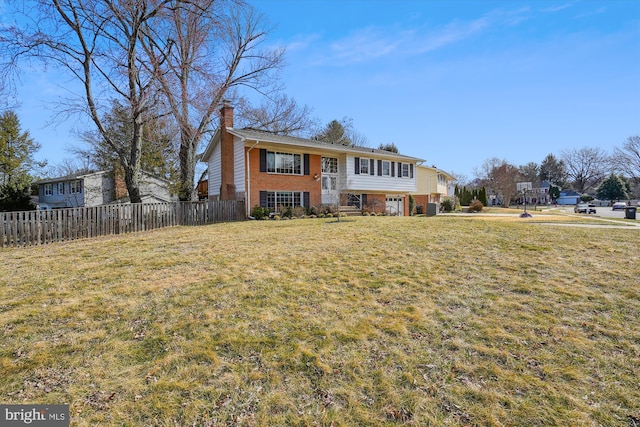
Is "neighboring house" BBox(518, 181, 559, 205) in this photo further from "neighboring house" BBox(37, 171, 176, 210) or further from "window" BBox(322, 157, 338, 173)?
"neighboring house" BBox(37, 171, 176, 210)

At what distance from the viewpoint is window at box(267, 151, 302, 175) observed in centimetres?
1889

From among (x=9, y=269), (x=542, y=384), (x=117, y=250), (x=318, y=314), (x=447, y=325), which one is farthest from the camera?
(x=117, y=250)

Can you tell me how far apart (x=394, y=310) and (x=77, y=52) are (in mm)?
18225

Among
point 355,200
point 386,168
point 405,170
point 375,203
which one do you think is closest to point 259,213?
point 355,200

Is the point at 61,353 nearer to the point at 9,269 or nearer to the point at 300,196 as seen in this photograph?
the point at 9,269

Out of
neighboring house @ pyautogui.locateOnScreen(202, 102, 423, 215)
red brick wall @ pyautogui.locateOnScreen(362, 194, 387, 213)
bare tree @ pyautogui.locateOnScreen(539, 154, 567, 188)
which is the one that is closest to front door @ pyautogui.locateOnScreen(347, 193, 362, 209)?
neighboring house @ pyautogui.locateOnScreen(202, 102, 423, 215)

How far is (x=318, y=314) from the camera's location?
4.55m

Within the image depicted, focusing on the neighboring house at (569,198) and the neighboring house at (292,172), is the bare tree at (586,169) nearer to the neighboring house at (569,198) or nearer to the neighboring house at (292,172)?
the neighboring house at (569,198)

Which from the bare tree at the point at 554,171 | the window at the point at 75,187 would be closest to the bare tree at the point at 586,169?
the bare tree at the point at 554,171

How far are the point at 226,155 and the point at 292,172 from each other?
183 inches

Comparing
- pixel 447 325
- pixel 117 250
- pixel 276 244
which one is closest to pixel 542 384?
pixel 447 325

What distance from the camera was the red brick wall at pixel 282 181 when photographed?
708 inches

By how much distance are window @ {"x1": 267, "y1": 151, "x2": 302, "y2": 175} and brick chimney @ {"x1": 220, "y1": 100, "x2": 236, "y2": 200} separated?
8.96 ft

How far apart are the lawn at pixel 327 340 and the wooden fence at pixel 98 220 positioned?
3492 millimetres
